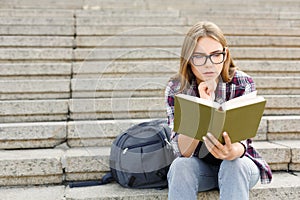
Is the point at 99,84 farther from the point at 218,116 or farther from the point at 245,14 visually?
the point at 245,14

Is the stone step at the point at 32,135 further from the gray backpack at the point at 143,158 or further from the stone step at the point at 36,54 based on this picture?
the stone step at the point at 36,54

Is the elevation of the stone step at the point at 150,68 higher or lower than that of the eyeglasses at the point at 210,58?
lower

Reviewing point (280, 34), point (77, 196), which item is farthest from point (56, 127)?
point (280, 34)

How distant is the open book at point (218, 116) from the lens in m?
1.69

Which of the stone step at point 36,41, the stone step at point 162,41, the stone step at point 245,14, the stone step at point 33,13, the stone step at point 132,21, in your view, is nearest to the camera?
the stone step at point 36,41

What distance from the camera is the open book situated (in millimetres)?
1689

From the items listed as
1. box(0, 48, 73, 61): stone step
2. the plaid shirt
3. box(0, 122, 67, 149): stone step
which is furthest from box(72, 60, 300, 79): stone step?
the plaid shirt

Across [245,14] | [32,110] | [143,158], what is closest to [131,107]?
[32,110]

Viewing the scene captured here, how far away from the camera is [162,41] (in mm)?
3910

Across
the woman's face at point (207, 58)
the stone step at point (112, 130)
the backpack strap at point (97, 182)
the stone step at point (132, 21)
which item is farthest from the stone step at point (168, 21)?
the woman's face at point (207, 58)

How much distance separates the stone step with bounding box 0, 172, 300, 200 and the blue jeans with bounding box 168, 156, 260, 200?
0.85ft

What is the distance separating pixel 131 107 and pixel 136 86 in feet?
0.91

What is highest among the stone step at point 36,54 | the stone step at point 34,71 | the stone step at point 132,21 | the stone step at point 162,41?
the stone step at point 132,21

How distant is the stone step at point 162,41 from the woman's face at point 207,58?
192 centimetres
